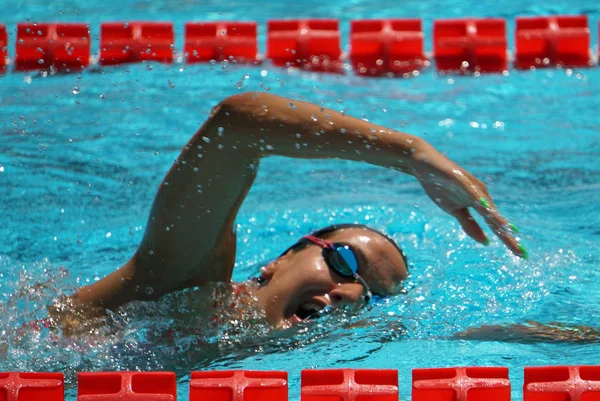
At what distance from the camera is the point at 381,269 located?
2.49 m

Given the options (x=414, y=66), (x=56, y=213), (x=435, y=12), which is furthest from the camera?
(x=435, y=12)

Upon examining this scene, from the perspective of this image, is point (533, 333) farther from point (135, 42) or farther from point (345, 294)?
point (135, 42)

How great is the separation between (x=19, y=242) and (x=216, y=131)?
4.82ft

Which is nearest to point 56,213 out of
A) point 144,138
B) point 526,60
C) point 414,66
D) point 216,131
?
point 144,138

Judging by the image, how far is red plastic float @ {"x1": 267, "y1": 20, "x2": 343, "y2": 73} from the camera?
516 centimetres

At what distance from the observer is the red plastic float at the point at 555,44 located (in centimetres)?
513

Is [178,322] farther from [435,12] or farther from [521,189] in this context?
[435,12]

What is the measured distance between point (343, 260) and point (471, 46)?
10.1ft

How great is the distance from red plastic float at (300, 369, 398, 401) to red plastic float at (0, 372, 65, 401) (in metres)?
0.54

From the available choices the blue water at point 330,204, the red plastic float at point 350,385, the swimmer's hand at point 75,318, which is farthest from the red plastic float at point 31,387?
the red plastic float at point 350,385

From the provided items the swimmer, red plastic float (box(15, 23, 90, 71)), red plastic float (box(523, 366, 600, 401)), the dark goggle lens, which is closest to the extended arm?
the swimmer

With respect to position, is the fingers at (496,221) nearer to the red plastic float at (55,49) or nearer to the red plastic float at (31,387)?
the red plastic float at (31,387)

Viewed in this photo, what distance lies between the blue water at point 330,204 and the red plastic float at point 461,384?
0.34 m

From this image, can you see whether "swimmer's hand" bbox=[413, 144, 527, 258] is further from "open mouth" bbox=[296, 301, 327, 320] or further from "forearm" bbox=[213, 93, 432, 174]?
"open mouth" bbox=[296, 301, 327, 320]
